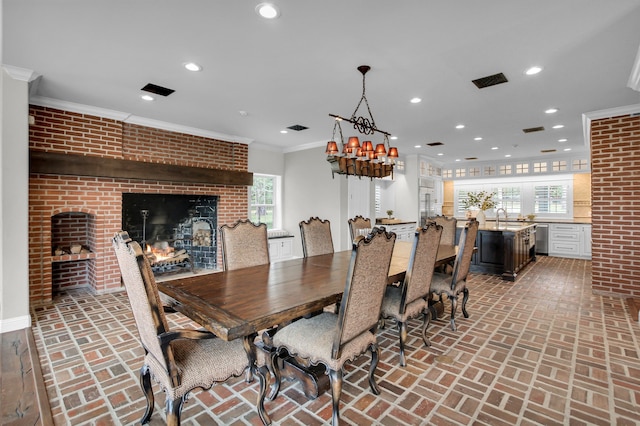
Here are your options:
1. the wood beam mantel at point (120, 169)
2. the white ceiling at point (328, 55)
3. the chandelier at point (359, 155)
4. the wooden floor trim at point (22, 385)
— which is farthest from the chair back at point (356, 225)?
the wooden floor trim at point (22, 385)

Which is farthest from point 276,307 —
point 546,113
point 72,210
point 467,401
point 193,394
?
point 546,113

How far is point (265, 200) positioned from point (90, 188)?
3.06m

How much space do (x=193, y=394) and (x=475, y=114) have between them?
14.7 feet

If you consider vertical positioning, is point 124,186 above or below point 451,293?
above

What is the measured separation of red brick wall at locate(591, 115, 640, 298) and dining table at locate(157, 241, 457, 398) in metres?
3.40

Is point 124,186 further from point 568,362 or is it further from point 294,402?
point 568,362

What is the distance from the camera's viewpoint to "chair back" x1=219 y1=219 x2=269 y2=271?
8.84 ft

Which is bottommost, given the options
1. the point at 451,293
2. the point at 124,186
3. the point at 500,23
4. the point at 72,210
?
the point at 451,293

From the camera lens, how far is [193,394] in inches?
77.7

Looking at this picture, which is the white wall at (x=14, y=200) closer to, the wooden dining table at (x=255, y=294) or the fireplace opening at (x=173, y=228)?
the fireplace opening at (x=173, y=228)

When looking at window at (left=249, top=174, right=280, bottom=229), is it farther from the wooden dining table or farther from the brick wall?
the wooden dining table

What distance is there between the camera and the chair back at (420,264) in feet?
7.41

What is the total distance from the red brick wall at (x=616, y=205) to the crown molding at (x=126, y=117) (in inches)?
213

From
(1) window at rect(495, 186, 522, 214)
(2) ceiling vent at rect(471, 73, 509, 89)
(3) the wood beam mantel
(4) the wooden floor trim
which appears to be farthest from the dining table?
(1) window at rect(495, 186, 522, 214)
